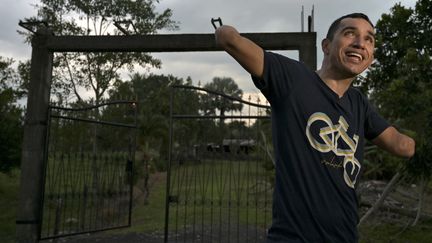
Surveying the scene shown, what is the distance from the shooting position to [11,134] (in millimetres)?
9453

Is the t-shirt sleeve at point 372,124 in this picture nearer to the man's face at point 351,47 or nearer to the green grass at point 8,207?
the man's face at point 351,47

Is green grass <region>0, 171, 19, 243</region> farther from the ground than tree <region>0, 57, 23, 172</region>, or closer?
closer

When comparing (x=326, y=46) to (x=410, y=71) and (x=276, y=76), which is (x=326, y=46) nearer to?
(x=276, y=76)

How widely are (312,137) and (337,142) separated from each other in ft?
0.33

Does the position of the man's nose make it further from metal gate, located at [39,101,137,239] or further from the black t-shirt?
metal gate, located at [39,101,137,239]

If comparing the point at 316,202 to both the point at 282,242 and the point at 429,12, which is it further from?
the point at 429,12

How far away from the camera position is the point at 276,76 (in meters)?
1.37

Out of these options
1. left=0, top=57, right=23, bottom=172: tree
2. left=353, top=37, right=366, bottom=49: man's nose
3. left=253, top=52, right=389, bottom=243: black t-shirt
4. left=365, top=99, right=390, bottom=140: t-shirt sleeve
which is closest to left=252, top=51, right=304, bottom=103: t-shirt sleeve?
left=253, top=52, right=389, bottom=243: black t-shirt

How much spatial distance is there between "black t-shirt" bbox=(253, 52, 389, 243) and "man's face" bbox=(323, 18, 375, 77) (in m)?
0.12

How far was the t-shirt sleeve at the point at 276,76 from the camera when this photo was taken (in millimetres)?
1355

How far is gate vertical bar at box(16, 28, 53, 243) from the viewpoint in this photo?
17.5ft

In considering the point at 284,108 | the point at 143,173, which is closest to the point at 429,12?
the point at 284,108

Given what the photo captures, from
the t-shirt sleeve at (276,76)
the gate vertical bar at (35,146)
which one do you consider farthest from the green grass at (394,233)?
the t-shirt sleeve at (276,76)

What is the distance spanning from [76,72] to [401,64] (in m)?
10.5
